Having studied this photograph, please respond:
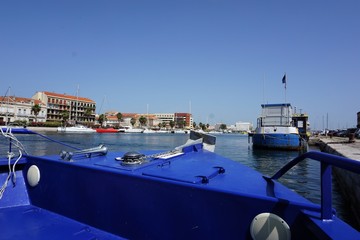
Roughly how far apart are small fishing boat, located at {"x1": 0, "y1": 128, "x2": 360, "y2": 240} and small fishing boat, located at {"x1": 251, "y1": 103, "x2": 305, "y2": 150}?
80.3ft

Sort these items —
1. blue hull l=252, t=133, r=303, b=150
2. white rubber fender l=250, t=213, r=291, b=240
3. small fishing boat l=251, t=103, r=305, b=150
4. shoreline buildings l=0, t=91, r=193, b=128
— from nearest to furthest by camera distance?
1. white rubber fender l=250, t=213, r=291, b=240
2. blue hull l=252, t=133, r=303, b=150
3. small fishing boat l=251, t=103, r=305, b=150
4. shoreline buildings l=0, t=91, r=193, b=128

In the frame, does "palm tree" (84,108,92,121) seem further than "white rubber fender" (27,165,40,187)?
Yes

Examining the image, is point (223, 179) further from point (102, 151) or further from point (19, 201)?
point (19, 201)

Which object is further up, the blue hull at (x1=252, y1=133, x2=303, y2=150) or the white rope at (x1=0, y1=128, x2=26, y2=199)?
the white rope at (x1=0, y1=128, x2=26, y2=199)

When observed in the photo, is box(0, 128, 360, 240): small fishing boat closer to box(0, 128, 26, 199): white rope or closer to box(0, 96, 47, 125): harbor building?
box(0, 128, 26, 199): white rope

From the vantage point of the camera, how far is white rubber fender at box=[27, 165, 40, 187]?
3.51m

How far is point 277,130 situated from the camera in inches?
1039

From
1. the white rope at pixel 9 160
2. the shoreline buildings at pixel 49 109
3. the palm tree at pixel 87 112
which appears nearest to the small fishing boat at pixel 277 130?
the white rope at pixel 9 160

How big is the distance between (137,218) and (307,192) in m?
7.78

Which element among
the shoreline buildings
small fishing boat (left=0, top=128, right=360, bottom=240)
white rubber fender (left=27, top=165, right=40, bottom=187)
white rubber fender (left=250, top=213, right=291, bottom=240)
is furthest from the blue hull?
the shoreline buildings

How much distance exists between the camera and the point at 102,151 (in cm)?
399

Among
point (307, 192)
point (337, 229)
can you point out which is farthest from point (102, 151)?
point (307, 192)

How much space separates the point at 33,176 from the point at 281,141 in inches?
1014

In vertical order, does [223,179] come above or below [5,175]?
above
